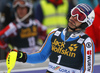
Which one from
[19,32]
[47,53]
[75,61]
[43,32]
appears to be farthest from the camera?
[43,32]

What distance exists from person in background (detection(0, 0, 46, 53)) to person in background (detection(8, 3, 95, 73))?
6.59 ft

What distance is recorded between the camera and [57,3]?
475 cm

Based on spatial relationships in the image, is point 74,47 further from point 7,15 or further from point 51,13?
point 7,15

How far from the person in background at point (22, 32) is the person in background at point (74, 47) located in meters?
2.01

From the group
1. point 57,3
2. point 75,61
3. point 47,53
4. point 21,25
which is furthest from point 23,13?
point 75,61

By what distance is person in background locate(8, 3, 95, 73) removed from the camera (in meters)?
2.12

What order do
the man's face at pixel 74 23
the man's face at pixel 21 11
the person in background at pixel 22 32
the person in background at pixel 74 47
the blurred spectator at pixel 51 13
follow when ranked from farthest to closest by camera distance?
the blurred spectator at pixel 51 13, the man's face at pixel 21 11, the person in background at pixel 22 32, the man's face at pixel 74 23, the person in background at pixel 74 47

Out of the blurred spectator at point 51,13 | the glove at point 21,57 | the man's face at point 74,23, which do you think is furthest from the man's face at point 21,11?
the man's face at point 74,23

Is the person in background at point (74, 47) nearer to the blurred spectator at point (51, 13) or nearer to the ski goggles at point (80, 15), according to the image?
the ski goggles at point (80, 15)

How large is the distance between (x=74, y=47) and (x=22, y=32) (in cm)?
226

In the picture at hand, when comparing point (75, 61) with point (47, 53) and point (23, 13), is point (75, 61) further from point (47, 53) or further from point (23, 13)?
point (23, 13)

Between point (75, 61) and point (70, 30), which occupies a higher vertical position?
point (70, 30)

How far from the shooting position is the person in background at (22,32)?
432cm

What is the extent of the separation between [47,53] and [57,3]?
2471 millimetres
